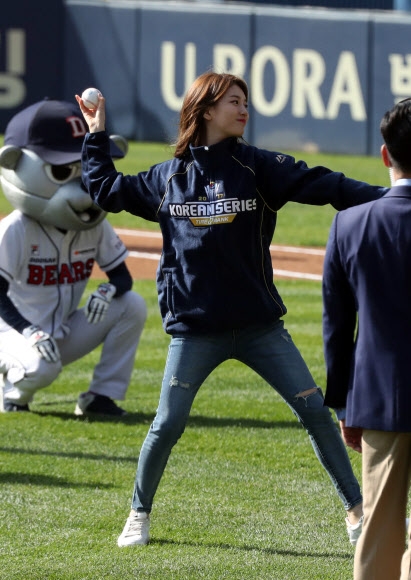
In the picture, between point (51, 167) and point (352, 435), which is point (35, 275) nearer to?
point (51, 167)

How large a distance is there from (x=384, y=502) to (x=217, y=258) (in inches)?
52.9

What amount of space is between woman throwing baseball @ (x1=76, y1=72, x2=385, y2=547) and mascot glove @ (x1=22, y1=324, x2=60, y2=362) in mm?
2221

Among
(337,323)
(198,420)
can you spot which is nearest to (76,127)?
(198,420)

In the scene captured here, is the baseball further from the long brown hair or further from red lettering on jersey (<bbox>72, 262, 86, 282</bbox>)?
red lettering on jersey (<bbox>72, 262, 86, 282</bbox>)

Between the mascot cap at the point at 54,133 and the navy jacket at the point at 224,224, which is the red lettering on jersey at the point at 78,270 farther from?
the navy jacket at the point at 224,224

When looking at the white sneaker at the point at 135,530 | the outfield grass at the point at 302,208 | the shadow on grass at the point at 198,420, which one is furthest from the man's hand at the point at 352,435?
the outfield grass at the point at 302,208

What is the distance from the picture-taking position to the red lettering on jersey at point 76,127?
7328 millimetres

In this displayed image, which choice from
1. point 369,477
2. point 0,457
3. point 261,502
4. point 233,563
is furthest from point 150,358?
point 369,477

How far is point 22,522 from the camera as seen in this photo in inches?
205

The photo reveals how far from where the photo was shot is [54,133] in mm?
7340

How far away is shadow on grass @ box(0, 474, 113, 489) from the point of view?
19.1 ft

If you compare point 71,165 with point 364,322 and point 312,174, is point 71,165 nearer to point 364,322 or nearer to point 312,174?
point 312,174

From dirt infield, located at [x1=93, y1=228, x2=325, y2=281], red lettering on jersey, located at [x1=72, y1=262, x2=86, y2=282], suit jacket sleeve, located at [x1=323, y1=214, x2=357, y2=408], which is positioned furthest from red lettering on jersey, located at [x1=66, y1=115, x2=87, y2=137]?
dirt infield, located at [x1=93, y1=228, x2=325, y2=281]

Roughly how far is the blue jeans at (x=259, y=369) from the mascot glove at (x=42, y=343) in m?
2.26
